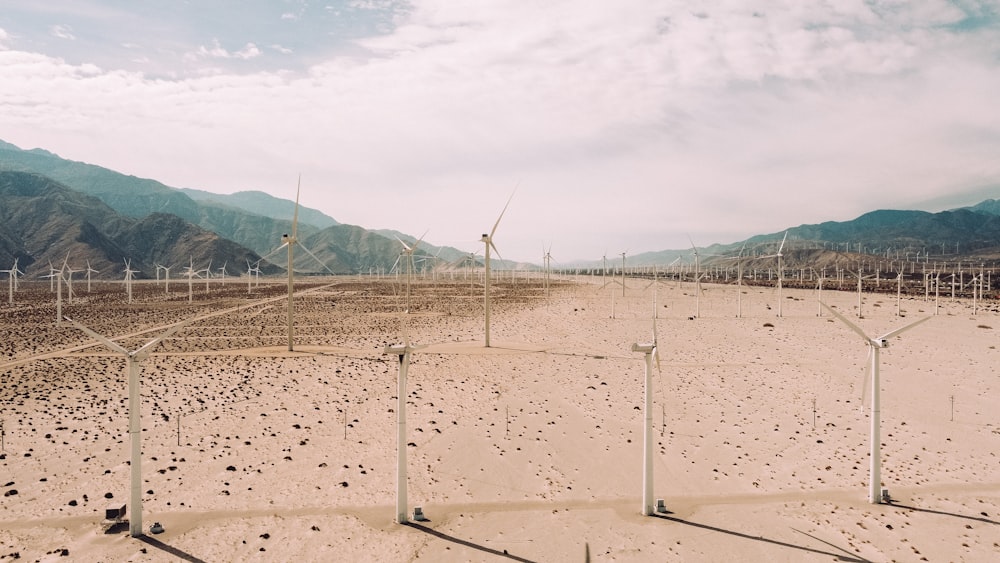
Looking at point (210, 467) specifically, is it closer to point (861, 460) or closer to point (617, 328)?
point (861, 460)

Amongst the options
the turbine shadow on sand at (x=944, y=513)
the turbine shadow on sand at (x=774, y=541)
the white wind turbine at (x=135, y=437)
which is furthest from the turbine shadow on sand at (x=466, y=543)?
the turbine shadow on sand at (x=944, y=513)

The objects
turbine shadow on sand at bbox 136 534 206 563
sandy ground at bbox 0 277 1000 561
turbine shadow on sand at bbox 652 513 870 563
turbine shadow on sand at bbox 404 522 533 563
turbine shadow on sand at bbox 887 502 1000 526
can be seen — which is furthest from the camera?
turbine shadow on sand at bbox 887 502 1000 526

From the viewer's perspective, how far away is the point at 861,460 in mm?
18094

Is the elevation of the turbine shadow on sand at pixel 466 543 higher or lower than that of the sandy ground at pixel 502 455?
lower

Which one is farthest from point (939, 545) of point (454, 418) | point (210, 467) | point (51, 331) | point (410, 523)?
point (51, 331)

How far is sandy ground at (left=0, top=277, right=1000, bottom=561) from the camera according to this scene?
13219 mm

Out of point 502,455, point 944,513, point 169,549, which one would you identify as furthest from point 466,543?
point 944,513

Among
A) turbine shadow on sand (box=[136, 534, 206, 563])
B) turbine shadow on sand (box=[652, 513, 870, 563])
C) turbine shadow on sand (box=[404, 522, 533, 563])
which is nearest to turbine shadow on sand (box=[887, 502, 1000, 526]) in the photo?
turbine shadow on sand (box=[652, 513, 870, 563])

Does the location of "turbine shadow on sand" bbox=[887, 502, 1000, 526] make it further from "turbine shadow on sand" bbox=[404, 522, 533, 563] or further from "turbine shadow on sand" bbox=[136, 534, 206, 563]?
"turbine shadow on sand" bbox=[136, 534, 206, 563]

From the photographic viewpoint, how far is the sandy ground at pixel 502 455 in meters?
13.2

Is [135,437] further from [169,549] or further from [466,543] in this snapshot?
[466,543]

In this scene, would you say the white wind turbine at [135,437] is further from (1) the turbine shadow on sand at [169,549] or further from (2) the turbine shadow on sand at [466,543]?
(2) the turbine shadow on sand at [466,543]

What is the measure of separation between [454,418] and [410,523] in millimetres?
8068

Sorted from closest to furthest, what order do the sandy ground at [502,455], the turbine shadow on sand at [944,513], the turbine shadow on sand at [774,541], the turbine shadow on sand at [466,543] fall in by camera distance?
the turbine shadow on sand at [774,541] < the turbine shadow on sand at [466,543] < the sandy ground at [502,455] < the turbine shadow on sand at [944,513]
